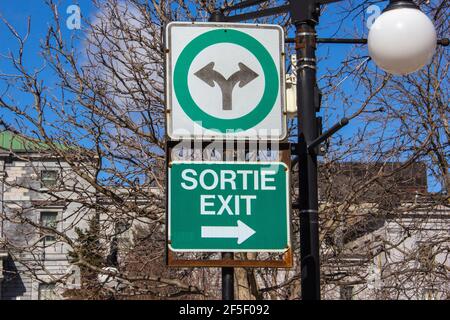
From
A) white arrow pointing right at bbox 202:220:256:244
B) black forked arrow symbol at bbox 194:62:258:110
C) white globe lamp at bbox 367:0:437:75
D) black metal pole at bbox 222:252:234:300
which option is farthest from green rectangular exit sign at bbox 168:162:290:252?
white globe lamp at bbox 367:0:437:75

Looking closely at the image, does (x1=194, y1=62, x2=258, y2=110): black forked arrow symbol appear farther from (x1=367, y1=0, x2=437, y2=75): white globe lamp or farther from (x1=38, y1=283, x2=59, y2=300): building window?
(x1=38, y1=283, x2=59, y2=300): building window

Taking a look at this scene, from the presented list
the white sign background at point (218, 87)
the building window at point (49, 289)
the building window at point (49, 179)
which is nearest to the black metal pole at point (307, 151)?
the white sign background at point (218, 87)

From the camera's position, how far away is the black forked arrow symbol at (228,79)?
14.0 feet

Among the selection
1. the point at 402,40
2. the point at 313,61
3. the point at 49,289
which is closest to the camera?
the point at 402,40

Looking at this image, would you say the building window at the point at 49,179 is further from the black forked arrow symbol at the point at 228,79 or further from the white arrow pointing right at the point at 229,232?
the white arrow pointing right at the point at 229,232

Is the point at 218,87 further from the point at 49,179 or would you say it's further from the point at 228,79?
the point at 49,179

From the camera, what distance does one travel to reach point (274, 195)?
411cm

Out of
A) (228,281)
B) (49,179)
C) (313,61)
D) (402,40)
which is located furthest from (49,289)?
(402,40)

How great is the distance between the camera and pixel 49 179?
1278cm

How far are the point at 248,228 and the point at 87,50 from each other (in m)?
9.06

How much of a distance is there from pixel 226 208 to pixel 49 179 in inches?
363

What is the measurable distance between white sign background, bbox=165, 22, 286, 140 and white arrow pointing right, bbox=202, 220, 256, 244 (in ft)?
1.65

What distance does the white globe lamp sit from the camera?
468 centimetres
